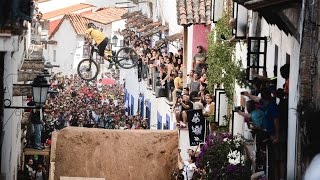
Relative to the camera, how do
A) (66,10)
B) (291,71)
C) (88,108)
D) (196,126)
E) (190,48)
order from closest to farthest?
(291,71) < (196,126) < (190,48) < (88,108) < (66,10)

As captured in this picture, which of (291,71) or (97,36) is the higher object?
(97,36)

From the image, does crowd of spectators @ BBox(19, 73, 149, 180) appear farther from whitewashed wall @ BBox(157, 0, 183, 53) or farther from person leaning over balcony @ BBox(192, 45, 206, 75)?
person leaning over balcony @ BBox(192, 45, 206, 75)

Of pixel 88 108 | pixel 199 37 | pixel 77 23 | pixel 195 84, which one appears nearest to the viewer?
pixel 195 84

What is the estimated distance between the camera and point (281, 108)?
13711mm

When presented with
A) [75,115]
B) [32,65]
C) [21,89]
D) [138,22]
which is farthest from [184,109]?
[138,22]

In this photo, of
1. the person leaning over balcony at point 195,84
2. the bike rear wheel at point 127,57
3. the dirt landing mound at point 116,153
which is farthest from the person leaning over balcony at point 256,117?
the bike rear wheel at point 127,57

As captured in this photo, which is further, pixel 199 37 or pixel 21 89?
pixel 199 37

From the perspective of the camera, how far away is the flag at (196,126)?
2497 cm

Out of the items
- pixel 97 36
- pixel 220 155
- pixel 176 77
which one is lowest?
pixel 220 155

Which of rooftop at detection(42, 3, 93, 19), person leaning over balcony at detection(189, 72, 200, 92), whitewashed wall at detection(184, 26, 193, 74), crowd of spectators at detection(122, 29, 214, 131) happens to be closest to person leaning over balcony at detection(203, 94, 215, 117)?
crowd of spectators at detection(122, 29, 214, 131)

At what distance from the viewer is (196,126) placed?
82.3 feet

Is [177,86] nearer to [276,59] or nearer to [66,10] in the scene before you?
[276,59]

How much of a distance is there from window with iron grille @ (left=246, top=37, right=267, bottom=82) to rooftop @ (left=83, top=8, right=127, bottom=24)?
58694 mm

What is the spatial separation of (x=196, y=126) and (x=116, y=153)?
3.04m
